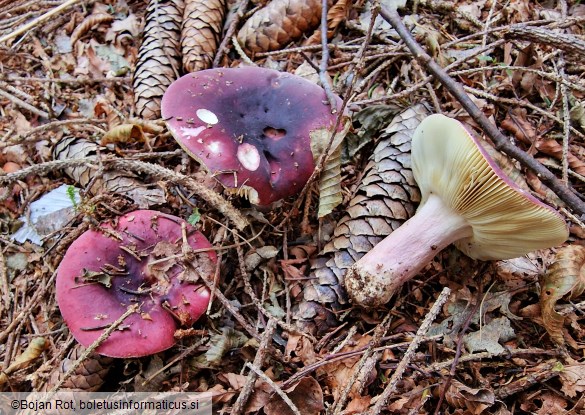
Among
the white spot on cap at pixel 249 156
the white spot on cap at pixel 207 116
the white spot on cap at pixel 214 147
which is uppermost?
the white spot on cap at pixel 207 116

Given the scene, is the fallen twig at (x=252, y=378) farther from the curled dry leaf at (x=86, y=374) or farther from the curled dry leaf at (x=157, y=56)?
the curled dry leaf at (x=157, y=56)

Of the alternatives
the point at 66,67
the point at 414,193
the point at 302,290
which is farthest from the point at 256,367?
the point at 66,67

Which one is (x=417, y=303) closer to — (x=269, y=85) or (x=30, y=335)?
(x=269, y=85)

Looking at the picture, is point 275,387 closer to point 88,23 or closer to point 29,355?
point 29,355

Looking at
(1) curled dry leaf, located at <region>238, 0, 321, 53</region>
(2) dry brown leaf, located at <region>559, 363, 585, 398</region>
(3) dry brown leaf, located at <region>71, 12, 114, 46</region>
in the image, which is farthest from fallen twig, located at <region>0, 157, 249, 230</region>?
(2) dry brown leaf, located at <region>559, 363, 585, 398</region>

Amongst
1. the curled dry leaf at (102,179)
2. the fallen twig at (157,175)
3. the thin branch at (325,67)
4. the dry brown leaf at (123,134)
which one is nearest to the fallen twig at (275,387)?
the fallen twig at (157,175)

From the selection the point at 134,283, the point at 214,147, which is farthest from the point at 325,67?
Answer: the point at 134,283
